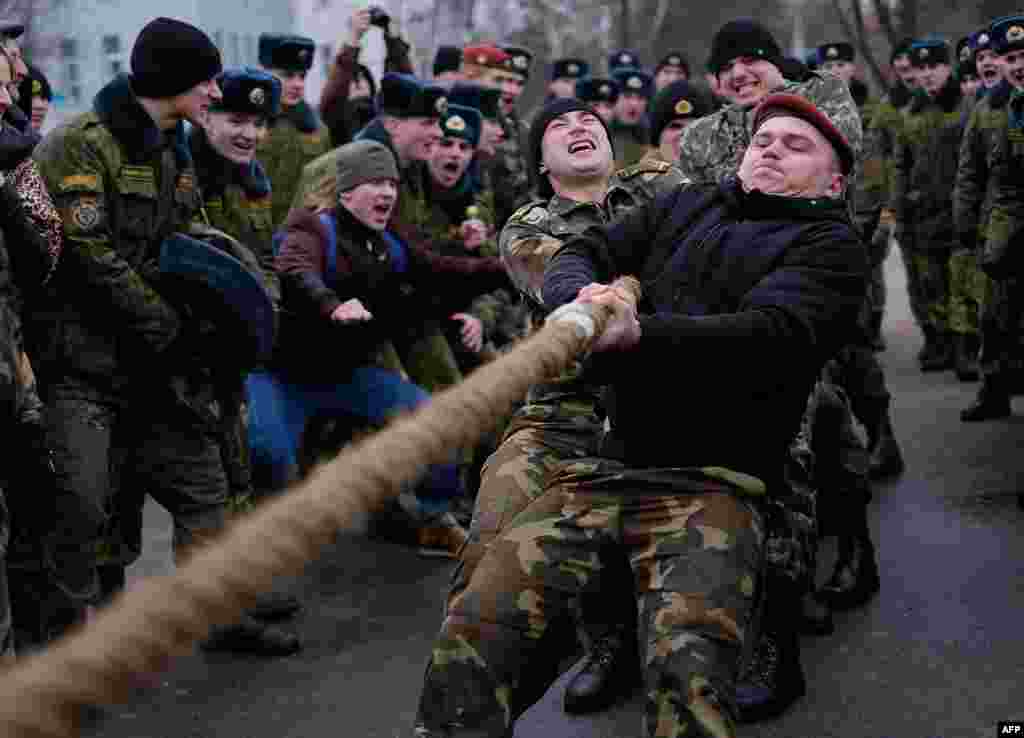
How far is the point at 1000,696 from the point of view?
14.7 feet

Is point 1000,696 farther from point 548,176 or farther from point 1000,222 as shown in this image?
point 1000,222

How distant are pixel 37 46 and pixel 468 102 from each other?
2904mm

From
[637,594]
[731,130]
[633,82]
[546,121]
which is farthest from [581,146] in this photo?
[633,82]

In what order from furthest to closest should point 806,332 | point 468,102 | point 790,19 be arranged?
1. point 790,19
2. point 468,102
3. point 806,332

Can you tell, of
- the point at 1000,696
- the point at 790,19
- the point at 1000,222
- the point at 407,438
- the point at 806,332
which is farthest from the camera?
the point at 790,19

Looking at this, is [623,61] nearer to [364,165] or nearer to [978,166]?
[978,166]

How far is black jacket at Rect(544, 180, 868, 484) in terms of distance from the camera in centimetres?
313

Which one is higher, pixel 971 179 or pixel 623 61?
pixel 623 61

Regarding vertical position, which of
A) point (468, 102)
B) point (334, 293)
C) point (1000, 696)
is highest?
point (468, 102)

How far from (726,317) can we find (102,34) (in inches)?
244

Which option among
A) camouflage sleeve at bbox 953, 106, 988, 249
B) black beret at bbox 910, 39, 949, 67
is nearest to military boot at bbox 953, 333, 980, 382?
camouflage sleeve at bbox 953, 106, 988, 249

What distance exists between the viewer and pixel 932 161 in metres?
10.6

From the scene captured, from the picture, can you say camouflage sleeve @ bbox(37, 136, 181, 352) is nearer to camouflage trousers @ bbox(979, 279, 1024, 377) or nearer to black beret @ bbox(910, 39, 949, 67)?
camouflage trousers @ bbox(979, 279, 1024, 377)

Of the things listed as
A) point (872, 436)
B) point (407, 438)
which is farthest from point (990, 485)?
point (407, 438)
